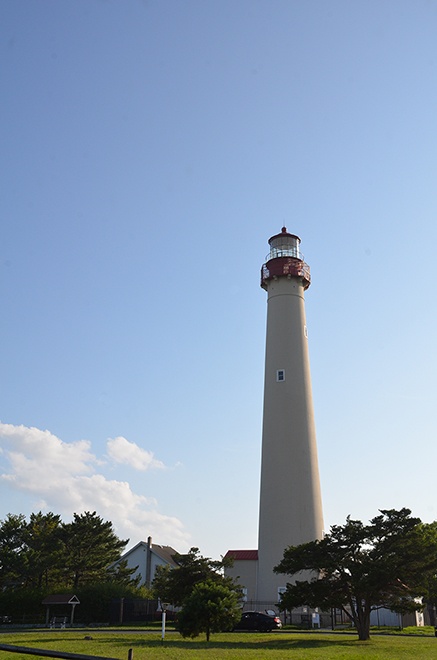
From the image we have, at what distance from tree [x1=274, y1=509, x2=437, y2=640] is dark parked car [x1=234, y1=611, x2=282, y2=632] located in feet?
11.2

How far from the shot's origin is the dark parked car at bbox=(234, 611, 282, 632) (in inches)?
1192

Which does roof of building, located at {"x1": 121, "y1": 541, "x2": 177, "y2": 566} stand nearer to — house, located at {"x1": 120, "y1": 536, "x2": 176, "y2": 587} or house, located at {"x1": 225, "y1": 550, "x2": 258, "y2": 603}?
house, located at {"x1": 120, "y1": 536, "x2": 176, "y2": 587}

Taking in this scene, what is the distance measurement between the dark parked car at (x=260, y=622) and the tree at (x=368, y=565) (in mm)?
3424

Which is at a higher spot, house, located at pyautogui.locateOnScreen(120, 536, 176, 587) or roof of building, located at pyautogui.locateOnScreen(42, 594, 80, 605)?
house, located at pyautogui.locateOnScreen(120, 536, 176, 587)

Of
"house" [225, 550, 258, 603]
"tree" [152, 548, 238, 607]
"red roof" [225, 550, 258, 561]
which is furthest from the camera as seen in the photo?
"red roof" [225, 550, 258, 561]

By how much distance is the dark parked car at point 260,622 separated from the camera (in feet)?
99.3

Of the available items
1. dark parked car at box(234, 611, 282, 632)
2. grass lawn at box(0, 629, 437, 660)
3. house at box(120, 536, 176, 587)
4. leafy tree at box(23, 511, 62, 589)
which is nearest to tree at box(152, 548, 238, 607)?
dark parked car at box(234, 611, 282, 632)

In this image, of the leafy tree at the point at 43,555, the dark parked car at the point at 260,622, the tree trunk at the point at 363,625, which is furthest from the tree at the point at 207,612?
the leafy tree at the point at 43,555

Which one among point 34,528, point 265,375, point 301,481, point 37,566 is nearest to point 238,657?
point 301,481

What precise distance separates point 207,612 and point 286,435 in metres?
15.0

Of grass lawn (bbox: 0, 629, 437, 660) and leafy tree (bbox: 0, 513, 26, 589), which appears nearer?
grass lawn (bbox: 0, 629, 437, 660)

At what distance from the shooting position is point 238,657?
17.8m

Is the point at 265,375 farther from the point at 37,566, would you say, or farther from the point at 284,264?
the point at 37,566

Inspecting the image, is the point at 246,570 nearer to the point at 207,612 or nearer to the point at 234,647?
the point at 207,612
